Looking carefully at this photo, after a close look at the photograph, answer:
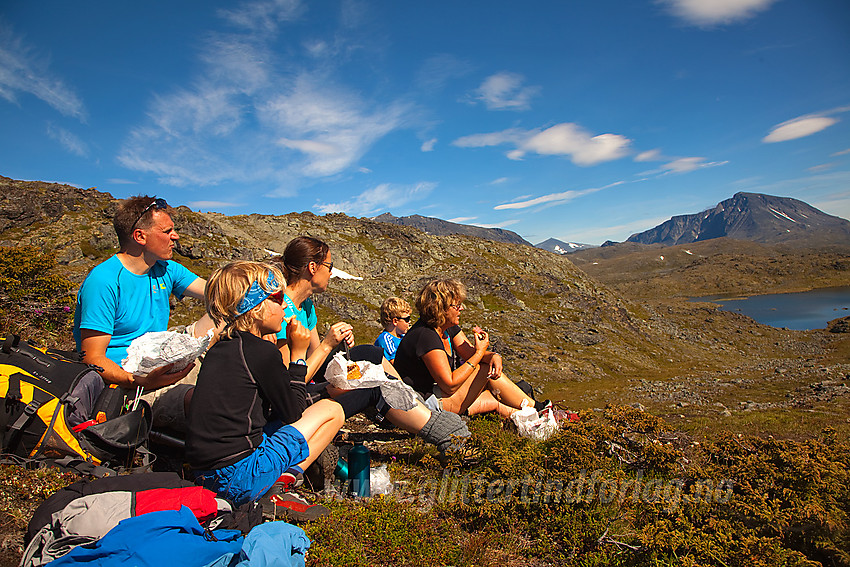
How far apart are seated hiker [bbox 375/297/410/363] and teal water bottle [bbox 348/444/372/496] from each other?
3230mm

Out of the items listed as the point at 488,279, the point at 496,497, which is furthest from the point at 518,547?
the point at 488,279

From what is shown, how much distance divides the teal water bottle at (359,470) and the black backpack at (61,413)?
2145mm

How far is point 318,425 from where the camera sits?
14.9 feet

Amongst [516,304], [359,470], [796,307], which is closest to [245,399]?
[359,470]

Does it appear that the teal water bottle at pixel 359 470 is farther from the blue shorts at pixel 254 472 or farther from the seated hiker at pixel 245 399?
the blue shorts at pixel 254 472

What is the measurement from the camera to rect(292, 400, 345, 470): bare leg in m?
4.43

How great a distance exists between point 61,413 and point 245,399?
1.75 m

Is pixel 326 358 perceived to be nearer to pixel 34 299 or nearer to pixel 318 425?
pixel 318 425

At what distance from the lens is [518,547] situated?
405cm

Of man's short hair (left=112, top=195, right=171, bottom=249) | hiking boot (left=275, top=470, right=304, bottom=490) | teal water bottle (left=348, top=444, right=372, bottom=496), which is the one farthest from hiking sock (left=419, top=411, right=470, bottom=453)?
man's short hair (left=112, top=195, right=171, bottom=249)

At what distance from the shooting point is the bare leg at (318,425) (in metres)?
4.43

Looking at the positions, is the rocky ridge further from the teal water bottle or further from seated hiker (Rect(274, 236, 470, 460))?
the teal water bottle

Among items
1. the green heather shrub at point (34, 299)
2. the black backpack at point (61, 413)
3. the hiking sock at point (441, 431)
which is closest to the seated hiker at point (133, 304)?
the black backpack at point (61, 413)

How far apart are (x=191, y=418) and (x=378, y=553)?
1983 mm
